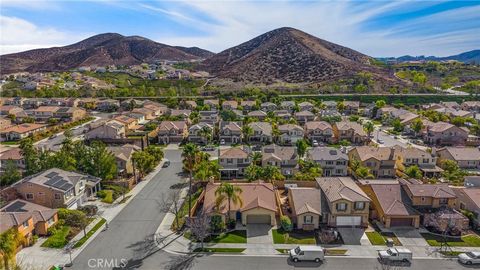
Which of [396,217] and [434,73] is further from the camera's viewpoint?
[434,73]

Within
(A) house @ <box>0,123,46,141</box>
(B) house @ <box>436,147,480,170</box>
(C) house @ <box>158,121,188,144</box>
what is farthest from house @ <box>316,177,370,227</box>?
(A) house @ <box>0,123,46,141</box>

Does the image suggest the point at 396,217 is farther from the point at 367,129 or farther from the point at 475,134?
the point at 475,134

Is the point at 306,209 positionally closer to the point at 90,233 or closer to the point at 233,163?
the point at 233,163

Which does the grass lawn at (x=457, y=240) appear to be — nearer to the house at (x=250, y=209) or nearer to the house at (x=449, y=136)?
the house at (x=250, y=209)

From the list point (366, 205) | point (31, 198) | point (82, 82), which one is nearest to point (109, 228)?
point (31, 198)

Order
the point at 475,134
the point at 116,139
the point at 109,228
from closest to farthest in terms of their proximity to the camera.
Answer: the point at 109,228 < the point at 116,139 < the point at 475,134

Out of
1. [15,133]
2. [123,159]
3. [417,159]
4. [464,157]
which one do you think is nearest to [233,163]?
[123,159]

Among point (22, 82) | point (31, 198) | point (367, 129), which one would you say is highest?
point (22, 82)

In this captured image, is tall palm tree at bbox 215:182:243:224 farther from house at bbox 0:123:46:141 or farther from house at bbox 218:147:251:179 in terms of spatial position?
house at bbox 0:123:46:141
